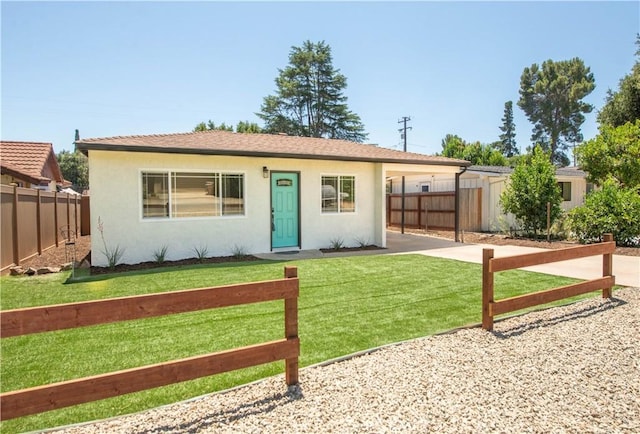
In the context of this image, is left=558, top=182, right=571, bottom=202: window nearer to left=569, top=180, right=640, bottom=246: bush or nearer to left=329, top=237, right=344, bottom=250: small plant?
left=569, top=180, right=640, bottom=246: bush

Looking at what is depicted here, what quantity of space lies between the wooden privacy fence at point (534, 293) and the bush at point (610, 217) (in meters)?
7.30

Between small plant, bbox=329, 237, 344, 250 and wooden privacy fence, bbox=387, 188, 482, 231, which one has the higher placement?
wooden privacy fence, bbox=387, 188, 482, 231

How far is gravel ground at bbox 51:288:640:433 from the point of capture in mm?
2957

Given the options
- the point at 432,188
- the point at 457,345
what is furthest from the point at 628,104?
the point at 457,345

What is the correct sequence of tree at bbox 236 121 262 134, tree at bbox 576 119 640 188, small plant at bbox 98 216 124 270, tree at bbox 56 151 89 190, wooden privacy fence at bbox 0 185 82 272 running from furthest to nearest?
tree at bbox 56 151 89 190, tree at bbox 236 121 262 134, tree at bbox 576 119 640 188, small plant at bbox 98 216 124 270, wooden privacy fence at bbox 0 185 82 272

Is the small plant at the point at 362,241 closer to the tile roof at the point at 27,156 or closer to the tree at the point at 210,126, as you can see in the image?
the tile roof at the point at 27,156

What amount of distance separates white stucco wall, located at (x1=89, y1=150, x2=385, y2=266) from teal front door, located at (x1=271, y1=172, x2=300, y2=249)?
180mm

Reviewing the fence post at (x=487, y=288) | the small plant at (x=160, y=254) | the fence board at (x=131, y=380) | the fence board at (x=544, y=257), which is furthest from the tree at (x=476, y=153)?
the fence board at (x=131, y=380)

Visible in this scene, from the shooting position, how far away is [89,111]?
40594 mm

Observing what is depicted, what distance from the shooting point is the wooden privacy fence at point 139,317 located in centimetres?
256

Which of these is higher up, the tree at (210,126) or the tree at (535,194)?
the tree at (210,126)

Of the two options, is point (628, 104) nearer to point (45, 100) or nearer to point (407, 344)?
point (407, 344)

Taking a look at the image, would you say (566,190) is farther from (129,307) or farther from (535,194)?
(129,307)

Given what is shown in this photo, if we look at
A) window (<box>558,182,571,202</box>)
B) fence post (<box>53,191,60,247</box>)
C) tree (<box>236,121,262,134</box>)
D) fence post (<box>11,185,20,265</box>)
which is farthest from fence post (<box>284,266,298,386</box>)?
tree (<box>236,121,262,134</box>)
